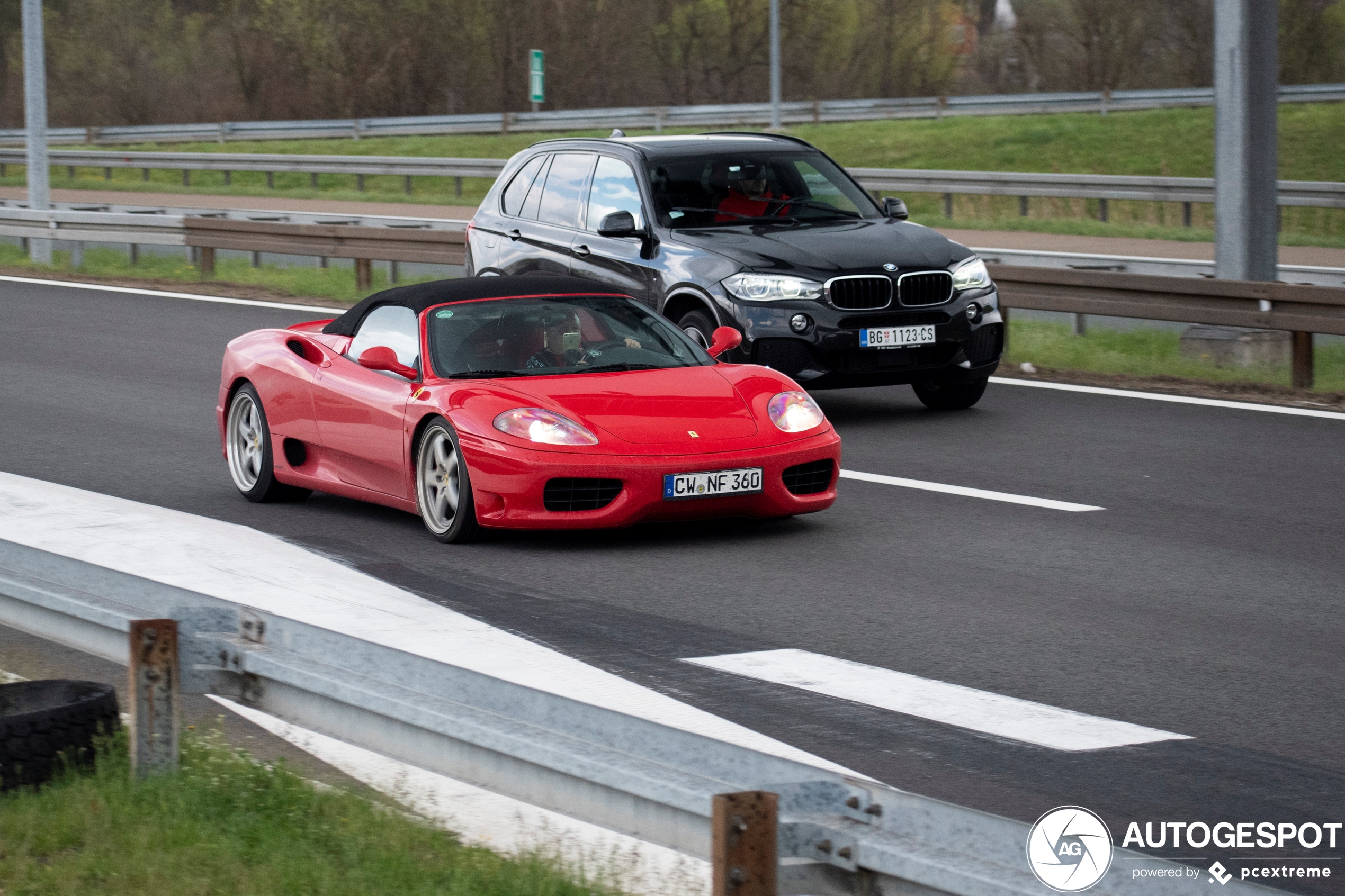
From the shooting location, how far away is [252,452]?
10273mm

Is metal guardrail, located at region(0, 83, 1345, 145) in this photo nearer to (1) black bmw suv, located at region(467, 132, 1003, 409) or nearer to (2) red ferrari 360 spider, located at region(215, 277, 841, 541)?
(1) black bmw suv, located at region(467, 132, 1003, 409)

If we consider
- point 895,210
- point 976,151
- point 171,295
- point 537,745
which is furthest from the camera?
point 976,151

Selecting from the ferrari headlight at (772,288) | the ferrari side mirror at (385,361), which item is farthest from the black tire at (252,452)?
the ferrari headlight at (772,288)

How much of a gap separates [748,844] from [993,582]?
4820mm

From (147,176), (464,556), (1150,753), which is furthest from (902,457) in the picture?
(147,176)

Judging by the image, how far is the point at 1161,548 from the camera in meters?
8.60

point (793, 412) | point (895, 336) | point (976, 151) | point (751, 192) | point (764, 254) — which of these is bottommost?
point (793, 412)

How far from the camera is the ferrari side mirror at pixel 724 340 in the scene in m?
9.73

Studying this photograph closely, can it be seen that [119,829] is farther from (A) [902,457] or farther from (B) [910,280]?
(B) [910,280]

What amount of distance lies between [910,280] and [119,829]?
27.7ft

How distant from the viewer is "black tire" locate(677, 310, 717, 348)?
12383 millimetres

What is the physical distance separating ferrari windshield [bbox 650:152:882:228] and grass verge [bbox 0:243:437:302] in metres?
8.74

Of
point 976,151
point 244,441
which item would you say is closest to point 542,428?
point 244,441

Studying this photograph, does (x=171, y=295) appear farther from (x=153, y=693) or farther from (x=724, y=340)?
(x=153, y=693)
